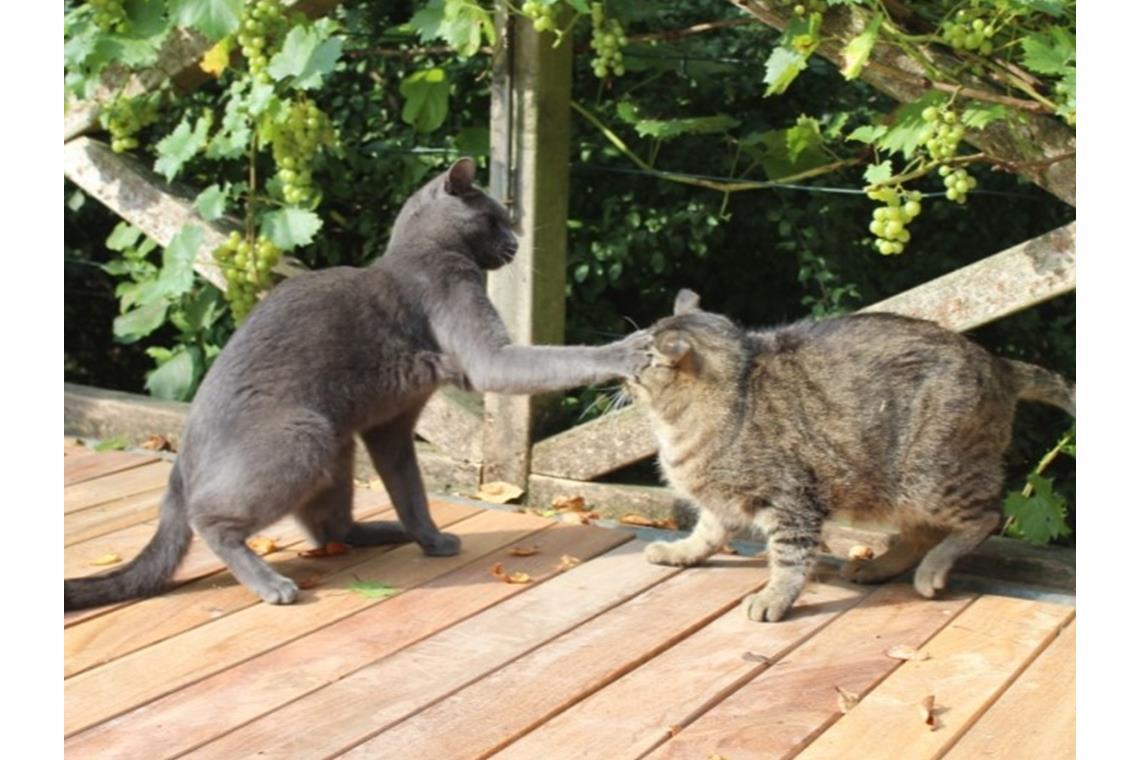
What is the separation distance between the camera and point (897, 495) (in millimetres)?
3518

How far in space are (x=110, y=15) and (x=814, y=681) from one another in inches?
115

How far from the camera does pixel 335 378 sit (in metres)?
3.52

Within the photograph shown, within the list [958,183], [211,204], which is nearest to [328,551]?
[211,204]

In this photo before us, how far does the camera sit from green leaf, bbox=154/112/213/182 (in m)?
4.64

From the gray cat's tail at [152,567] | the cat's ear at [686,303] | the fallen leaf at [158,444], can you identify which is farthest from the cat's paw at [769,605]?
the fallen leaf at [158,444]

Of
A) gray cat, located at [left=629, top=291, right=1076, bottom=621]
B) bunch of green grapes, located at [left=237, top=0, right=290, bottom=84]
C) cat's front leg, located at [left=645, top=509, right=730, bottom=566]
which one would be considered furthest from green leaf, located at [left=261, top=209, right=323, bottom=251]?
cat's front leg, located at [left=645, top=509, right=730, bottom=566]

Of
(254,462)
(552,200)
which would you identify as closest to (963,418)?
(552,200)

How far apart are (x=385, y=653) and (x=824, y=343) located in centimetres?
134

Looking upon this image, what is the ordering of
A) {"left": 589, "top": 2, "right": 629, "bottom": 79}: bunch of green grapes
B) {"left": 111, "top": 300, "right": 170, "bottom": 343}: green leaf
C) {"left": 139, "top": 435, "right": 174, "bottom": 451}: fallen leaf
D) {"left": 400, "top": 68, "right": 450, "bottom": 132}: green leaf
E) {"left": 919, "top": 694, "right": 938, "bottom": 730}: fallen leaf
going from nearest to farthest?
{"left": 919, "top": 694, "right": 938, "bottom": 730}: fallen leaf → {"left": 589, "top": 2, "right": 629, "bottom": 79}: bunch of green grapes → {"left": 400, "top": 68, "right": 450, "bottom": 132}: green leaf → {"left": 139, "top": 435, "right": 174, "bottom": 451}: fallen leaf → {"left": 111, "top": 300, "right": 170, "bottom": 343}: green leaf

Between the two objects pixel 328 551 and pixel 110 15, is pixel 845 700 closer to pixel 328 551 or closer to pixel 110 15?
pixel 328 551

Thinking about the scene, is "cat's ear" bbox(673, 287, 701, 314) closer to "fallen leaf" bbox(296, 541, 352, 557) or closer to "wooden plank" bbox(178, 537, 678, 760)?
"wooden plank" bbox(178, 537, 678, 760)

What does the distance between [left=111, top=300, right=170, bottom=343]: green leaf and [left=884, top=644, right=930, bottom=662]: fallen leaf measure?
3079 mm

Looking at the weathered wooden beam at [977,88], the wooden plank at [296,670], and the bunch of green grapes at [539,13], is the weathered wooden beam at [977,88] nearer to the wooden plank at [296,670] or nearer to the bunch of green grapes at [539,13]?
the bunch of green grapes at [539,13]

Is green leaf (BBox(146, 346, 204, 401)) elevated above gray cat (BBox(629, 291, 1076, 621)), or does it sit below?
below
